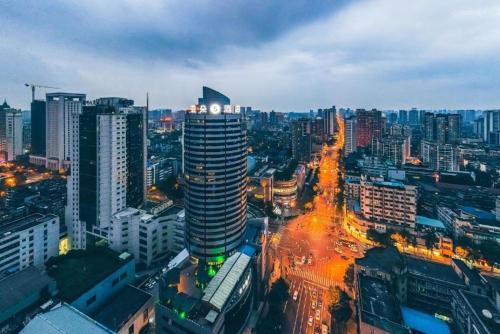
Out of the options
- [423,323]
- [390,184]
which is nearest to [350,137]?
[390,184]

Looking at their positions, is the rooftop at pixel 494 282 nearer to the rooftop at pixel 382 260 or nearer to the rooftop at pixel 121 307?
the rooftop at pixel 382 260

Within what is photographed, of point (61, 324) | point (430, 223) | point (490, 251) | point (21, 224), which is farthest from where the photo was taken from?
point (430, 223)

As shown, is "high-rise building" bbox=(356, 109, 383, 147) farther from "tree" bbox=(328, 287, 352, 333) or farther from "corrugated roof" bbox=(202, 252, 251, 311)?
"corrugated roof" bbox=(202, 252, 251, 311)

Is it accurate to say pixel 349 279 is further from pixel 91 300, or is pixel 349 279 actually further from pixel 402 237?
pixel 91 300

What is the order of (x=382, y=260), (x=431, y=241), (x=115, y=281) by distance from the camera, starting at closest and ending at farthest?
(x=115, y=281)
(x=382, y=260)
(x=431, y=241)

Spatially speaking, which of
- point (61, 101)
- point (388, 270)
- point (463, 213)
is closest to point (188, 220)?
point (388, 270)
